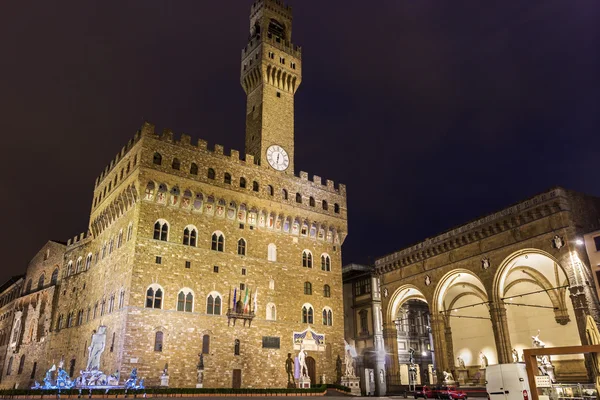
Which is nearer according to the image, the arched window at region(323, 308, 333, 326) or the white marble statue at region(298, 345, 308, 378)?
the white marble statue at region(298, 345, 308, 378)

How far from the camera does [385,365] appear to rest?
41.5 metres

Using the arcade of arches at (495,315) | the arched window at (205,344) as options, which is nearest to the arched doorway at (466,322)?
the arcade of arches at (495,315)

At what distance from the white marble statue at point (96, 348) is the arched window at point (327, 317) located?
639 inches

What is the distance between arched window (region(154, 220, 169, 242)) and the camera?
30641 mm

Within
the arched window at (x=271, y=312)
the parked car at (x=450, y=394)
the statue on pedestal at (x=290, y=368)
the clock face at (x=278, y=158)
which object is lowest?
the parked car at (x=450, y=394)

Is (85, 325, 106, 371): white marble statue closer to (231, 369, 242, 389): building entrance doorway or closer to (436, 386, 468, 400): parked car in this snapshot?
(231, 369, 242, 389): building entrance doorway

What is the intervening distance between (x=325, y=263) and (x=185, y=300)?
12.8m

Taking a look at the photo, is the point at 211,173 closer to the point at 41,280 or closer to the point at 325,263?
the point at 325,263

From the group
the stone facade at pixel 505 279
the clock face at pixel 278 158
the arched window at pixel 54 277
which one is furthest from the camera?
the arched window at pixel 54 277

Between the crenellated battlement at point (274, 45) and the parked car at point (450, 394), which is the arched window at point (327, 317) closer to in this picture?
the parked car at point (450, 394)

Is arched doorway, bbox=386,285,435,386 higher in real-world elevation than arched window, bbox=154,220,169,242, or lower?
lower

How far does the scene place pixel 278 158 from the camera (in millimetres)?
38250

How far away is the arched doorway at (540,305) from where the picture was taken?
31703mm

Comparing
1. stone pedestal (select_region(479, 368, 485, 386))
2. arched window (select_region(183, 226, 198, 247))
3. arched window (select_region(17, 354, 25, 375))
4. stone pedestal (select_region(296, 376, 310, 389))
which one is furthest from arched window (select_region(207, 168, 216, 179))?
stone pedestal (select_region(479, 368, 485, 386))
